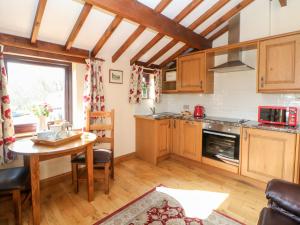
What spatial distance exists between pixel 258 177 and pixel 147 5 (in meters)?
2.76

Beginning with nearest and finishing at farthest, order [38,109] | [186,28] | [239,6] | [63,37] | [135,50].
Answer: [38,109] → [63,37] → [239,6] → [186,28] → [135,50]

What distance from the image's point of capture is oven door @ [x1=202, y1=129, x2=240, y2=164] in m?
2.66

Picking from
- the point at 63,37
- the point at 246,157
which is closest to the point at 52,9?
the point at 63,37

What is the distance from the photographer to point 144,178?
2.72 m

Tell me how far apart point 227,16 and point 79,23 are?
90.0 inches

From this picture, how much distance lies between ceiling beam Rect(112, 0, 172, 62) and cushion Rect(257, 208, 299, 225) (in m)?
2.41

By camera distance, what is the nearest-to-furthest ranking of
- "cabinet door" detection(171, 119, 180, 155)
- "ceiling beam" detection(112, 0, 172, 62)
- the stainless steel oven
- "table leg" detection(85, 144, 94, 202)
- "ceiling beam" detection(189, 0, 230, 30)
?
"table leg" detection(85, 144, 94, 202)
"ceiling beam" detection(112, 0, 172, 62)
"ceiling beam" detection(189, 0, 230, 30)
the stainless steel oven
"cabinet door" detection(171, 119, 180, 155)

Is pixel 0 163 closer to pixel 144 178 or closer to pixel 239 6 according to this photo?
pixel 144 178

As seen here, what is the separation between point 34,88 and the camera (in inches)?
99.2

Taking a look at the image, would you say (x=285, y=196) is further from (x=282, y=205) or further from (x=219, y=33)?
(x=219, y=33)

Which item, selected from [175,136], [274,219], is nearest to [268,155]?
[274,219]

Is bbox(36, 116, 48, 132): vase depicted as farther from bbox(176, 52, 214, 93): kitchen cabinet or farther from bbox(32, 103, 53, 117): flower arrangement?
bbox(176, 52, 214, 93): kitchen cabinet

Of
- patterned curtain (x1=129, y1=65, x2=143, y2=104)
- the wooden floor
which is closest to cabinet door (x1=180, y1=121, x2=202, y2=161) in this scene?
the wooden floor

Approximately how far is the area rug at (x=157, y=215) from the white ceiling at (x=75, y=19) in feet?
7.62
